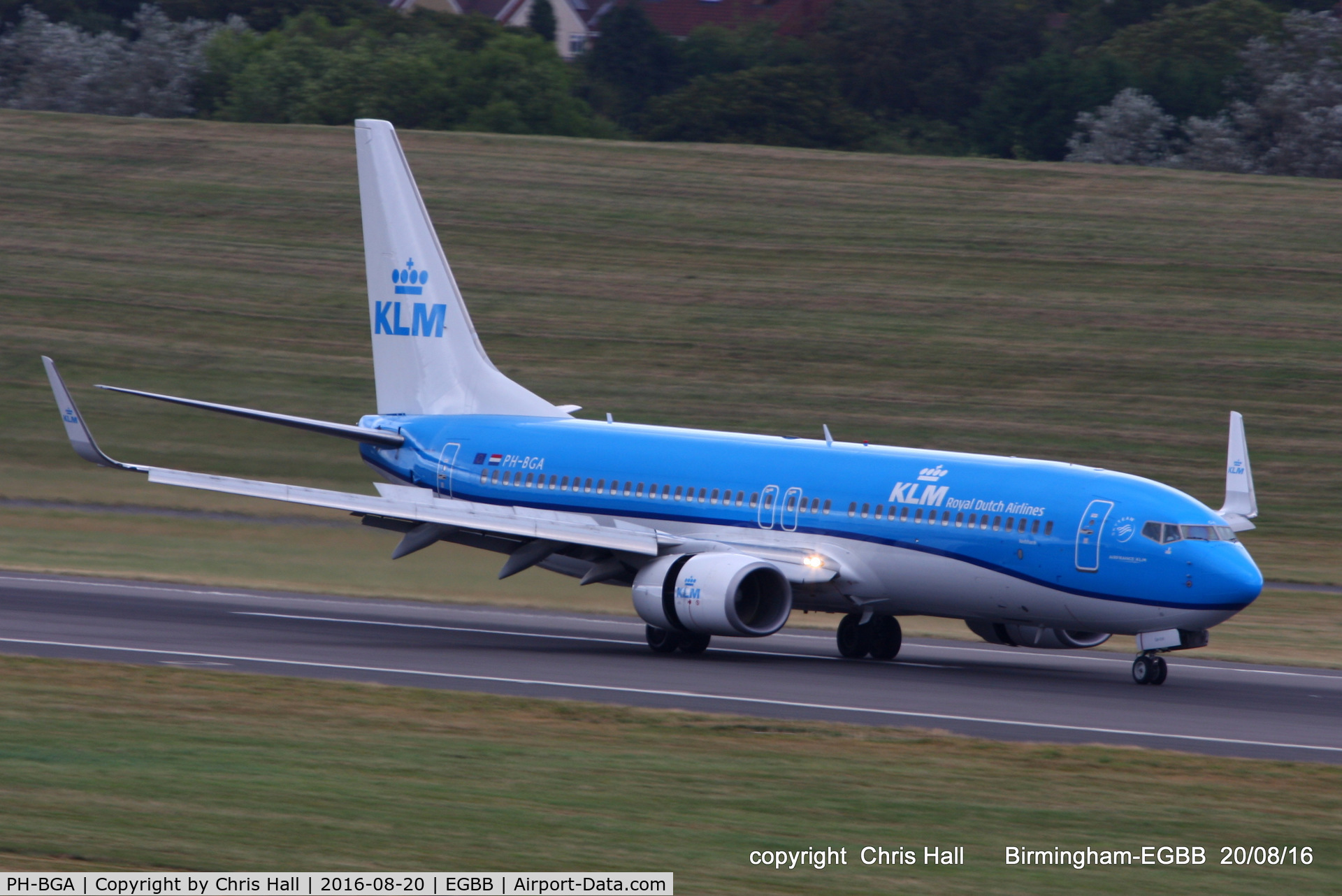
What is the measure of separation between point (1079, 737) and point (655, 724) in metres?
5.04

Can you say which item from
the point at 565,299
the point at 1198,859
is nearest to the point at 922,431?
the point at 565,299

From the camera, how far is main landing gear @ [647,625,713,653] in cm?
3077

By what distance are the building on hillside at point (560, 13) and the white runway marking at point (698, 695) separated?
14775 centimetres

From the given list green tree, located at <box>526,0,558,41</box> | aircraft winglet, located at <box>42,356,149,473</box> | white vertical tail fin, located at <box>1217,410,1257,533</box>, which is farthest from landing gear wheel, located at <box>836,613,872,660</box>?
green tree, located at <box>526,0,558,41</box>

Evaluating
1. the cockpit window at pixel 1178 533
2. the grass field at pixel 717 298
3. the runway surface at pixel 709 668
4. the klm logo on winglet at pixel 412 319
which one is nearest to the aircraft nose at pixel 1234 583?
the cockpit window at pixel 1178 533

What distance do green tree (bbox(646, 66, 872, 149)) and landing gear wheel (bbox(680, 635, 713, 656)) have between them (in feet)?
Answer: 252

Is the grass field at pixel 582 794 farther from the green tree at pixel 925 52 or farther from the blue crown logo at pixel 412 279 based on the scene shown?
the green tree at pixel 925 52

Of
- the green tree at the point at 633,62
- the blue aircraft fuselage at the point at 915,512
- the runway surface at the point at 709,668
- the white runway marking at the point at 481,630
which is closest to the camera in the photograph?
the runway surface at the point at 709,668

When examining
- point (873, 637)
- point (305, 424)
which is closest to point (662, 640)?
point (873, 637)

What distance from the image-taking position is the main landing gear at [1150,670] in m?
28.2

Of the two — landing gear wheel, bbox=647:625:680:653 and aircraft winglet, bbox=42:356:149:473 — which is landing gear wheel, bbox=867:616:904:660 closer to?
landing gear wheel, bbox=647:625:680:653

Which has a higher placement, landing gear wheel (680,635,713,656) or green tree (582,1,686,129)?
green tree (582,1,686,129)

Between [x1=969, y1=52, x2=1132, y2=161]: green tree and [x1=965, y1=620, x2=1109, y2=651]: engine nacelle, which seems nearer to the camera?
[x1=965, y1=620, x2=1109, y2=651]: engine nacelle

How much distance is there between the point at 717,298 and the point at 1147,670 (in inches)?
1539
